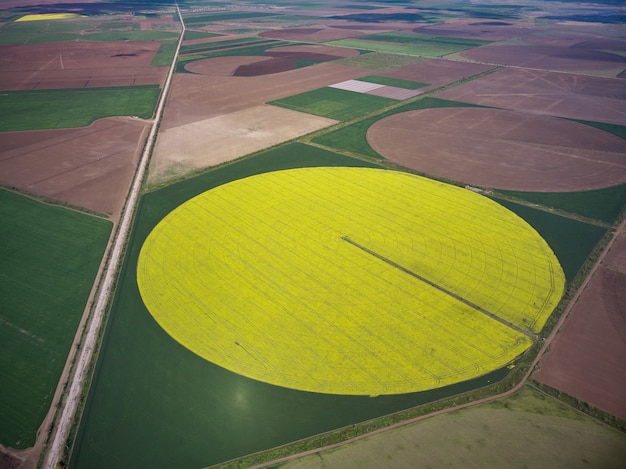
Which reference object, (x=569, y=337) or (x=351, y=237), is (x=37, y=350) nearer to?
(x=351, y=237)

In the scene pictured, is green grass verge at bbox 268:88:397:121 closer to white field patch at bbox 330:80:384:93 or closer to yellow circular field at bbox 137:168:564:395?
white field patch at bbox 330:80:384:93

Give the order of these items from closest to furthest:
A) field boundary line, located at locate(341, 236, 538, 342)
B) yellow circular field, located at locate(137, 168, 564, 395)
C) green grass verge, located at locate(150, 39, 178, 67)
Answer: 1. yellow circular field, located at locate(137, 168, 564, 395)
2. field boundary line, located at locate(341, 236, 538, 342)
3. green grass verge, located at locate(150, 39, 178, 67)

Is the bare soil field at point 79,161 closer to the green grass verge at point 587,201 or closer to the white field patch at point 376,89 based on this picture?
the white field patch at point 376,89

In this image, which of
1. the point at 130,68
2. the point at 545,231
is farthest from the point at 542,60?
the point at 130,68

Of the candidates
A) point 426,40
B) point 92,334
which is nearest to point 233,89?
point 92,334

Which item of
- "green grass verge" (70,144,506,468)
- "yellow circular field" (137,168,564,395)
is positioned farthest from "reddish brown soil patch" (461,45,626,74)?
"green grass verge" (70,144,506,468)
